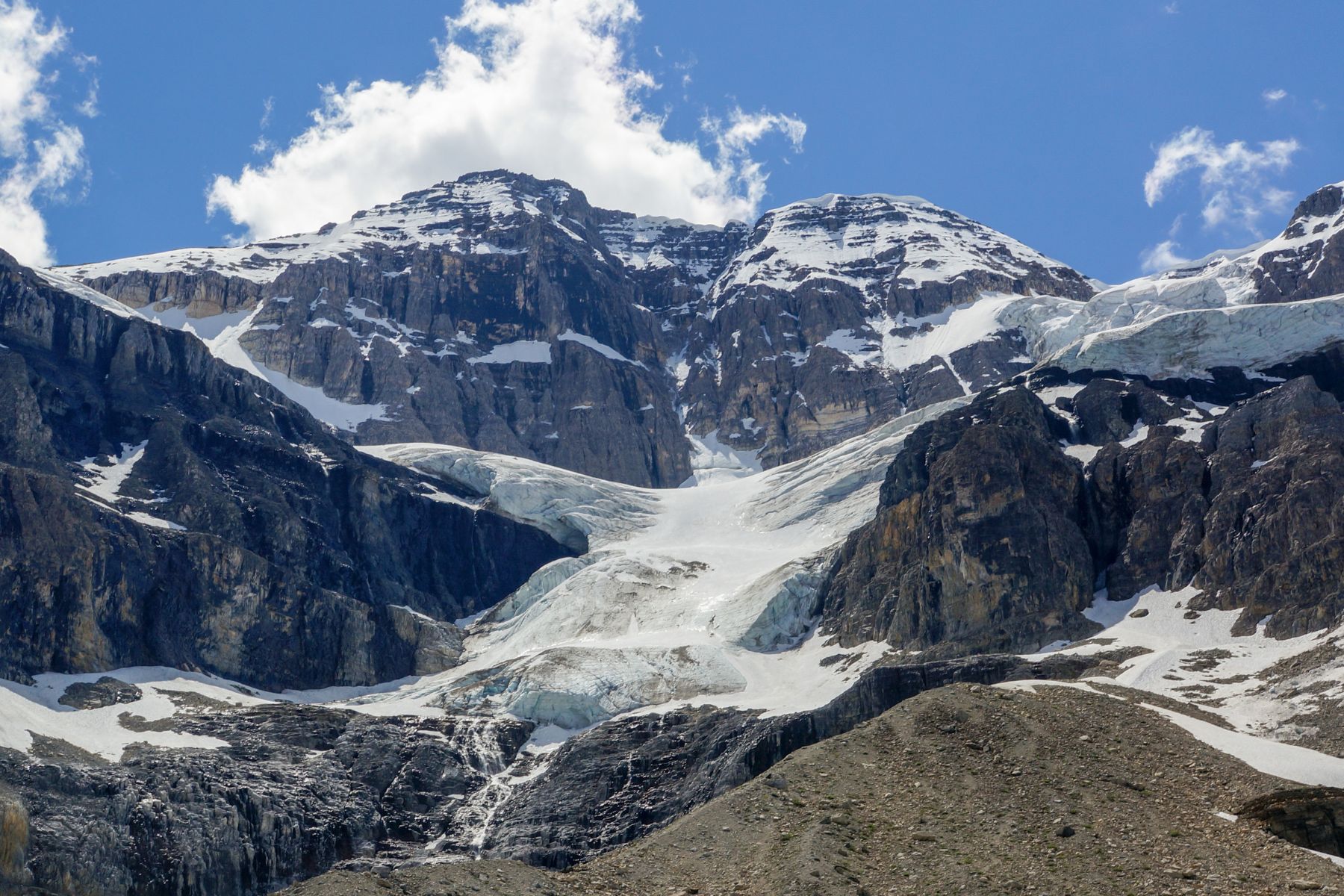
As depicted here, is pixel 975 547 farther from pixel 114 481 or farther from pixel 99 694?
pixel 114 481

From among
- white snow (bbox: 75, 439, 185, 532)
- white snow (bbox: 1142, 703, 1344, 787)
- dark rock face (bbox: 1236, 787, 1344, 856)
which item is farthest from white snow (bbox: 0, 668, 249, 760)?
dark rock face (bbox: 1236, 787, 1344, 856)

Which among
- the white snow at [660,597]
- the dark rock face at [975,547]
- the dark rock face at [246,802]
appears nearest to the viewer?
the dark rock face at [246,802]

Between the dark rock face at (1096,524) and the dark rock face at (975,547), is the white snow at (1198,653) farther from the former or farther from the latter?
the dark rock face at (975,547)

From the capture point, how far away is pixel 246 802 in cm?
9131

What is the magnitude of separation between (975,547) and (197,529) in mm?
→ 73274

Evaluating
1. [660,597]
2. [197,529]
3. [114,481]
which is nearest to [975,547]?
[660,597]

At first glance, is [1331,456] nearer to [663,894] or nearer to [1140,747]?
[1140,747]

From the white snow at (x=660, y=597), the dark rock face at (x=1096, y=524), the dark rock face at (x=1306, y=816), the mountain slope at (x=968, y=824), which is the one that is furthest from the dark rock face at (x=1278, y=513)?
the dark rock face at (x=1306, y=816)

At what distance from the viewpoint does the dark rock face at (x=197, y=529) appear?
120812 mm

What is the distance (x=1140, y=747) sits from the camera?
64.1m

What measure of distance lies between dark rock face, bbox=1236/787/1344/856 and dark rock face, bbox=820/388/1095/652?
154 feet

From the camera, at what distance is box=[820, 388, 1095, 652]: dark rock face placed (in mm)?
108500

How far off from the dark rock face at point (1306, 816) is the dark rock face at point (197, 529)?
9190 cm

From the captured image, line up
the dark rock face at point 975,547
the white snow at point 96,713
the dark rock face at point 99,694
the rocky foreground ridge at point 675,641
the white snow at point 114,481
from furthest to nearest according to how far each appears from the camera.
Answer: the white snow at point 114,481 < the dark rock face at point 99,694 < the dark rock face at point 975,547 < the white snow at point 96,713 < the rocky foreground ridge at point 675,641
